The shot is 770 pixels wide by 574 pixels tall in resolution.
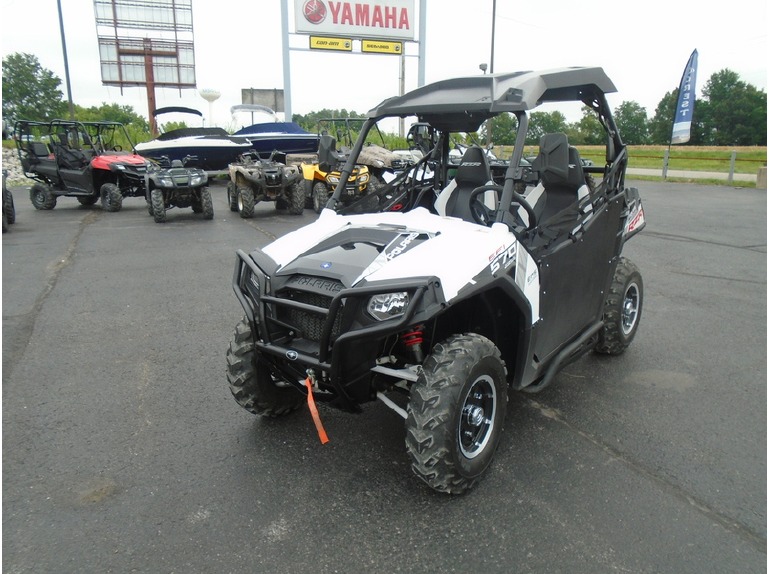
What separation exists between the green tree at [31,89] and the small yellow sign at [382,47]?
4368cm

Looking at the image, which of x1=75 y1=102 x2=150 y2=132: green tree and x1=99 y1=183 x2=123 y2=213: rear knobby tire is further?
x1=75 y1=102 x2=150 y2=132: green tree

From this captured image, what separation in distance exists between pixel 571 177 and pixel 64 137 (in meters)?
14.3

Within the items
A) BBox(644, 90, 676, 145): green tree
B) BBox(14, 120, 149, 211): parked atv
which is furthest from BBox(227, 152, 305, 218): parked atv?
BBox(644, 90, 676, 145): green tree

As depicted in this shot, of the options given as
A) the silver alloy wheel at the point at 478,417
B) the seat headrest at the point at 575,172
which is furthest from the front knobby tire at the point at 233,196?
the silver alloy wheel at the point at 478,417

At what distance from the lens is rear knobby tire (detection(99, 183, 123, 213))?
1426cm

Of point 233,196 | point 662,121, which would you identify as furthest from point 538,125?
point 662,121

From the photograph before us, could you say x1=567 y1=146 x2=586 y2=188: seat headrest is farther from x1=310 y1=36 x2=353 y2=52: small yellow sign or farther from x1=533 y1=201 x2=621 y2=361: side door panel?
x1=310 y1=36 x2=353 y2=52: small yellow sign

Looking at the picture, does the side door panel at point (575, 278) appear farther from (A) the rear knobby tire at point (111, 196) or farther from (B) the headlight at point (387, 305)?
(A) the rear knobby tire at point (111, 196)

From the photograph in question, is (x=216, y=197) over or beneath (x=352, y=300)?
beneath

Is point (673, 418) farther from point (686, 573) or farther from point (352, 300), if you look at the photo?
point (352, 300)

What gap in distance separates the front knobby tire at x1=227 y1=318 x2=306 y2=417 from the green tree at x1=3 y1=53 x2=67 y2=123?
64.4 m

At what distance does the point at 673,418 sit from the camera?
3891 millimetres

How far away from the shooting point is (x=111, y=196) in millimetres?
14266

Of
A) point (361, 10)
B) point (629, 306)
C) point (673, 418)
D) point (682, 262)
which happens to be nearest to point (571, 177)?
point (629, 306)
